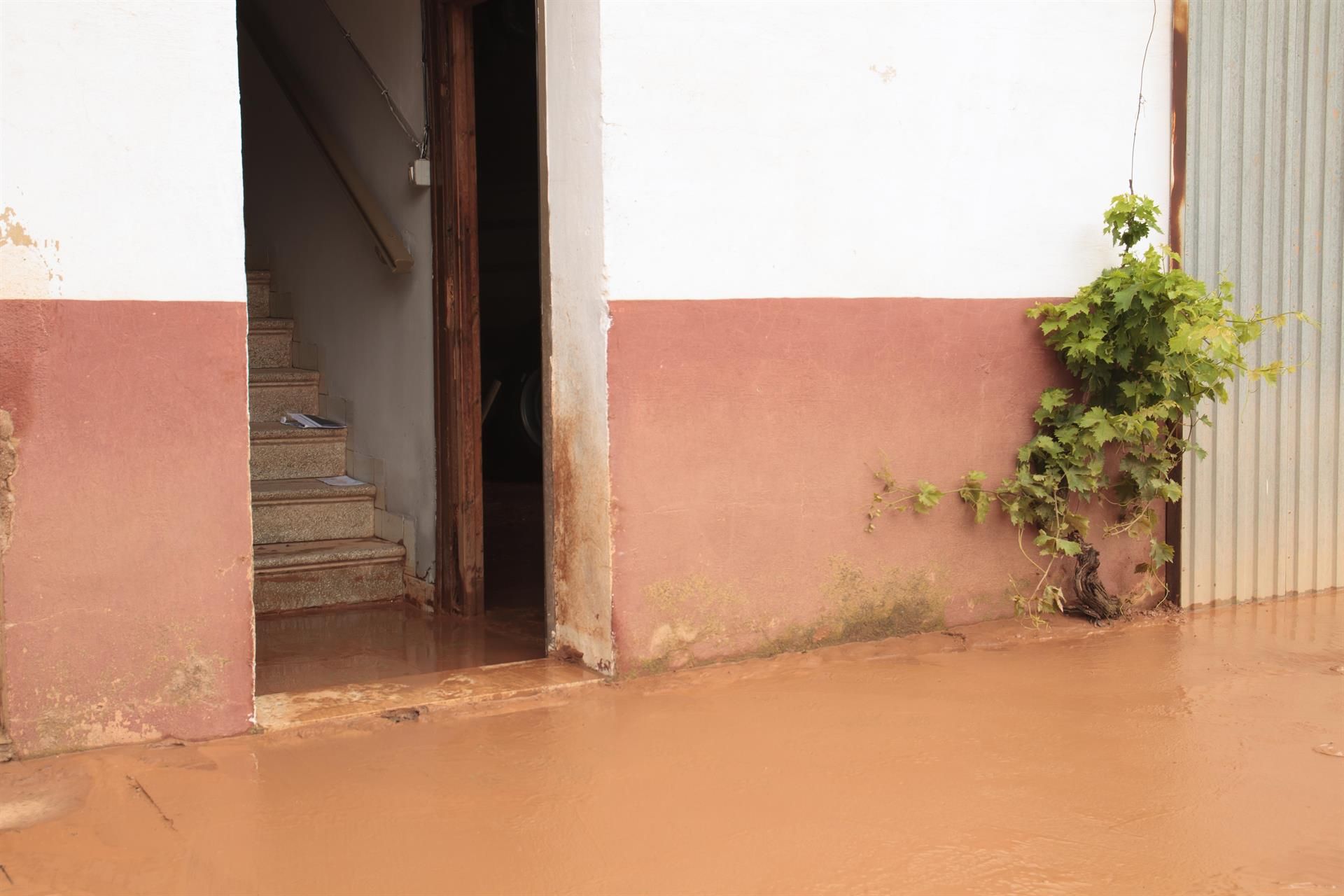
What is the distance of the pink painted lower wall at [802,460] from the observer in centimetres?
400

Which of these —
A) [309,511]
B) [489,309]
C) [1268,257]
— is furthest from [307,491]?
[1268,257]

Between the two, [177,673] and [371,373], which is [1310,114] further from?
[177,673]

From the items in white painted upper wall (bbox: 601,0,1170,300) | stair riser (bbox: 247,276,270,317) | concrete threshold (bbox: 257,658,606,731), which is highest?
white painted upper wall (bbox: 601,0,1170,300)

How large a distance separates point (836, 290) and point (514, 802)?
214cm

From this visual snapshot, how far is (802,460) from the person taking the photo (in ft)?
14.1

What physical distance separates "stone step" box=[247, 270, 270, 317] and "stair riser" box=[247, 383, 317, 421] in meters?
0.76

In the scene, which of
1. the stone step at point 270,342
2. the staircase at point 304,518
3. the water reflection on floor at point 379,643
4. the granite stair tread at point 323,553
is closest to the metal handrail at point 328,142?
the staircase at point 304,518

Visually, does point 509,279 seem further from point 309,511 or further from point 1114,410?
point 1114,410

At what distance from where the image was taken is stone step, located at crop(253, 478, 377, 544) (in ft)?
18.2

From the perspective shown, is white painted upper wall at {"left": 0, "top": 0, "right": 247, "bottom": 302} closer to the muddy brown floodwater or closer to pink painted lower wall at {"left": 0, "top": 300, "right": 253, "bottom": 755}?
pink painted lower wall at {"left": 0, "top": 300, "right": 253, "bottom": 755}

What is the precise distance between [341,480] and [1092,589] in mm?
3400

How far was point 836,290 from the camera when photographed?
433 centimetres

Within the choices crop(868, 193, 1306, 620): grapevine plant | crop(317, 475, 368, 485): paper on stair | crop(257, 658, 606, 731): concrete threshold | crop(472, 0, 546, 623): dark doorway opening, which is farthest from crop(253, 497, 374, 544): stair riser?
crop(868, 193, 1306, 620): grapevine plant

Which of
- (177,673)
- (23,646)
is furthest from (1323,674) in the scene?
(23,646)
